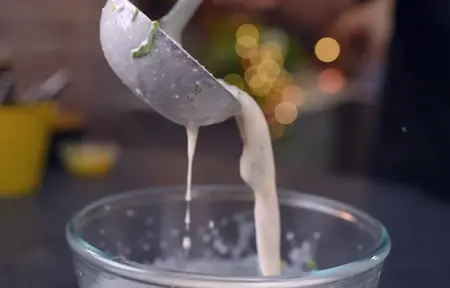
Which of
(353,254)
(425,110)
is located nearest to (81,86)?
(425,110)

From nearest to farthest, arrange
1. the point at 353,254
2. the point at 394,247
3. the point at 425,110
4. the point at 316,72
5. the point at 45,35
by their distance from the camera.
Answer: the point at 353,254, the point at 394,247, the point at 425,110, the point at 45,35, the point at 316,72

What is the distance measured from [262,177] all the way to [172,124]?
59 centimetres

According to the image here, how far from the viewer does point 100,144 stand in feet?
3.50

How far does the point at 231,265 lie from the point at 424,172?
0.34 meters

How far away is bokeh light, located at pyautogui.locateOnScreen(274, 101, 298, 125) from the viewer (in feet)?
3.93

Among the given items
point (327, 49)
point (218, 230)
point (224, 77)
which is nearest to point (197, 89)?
point (218, 230)

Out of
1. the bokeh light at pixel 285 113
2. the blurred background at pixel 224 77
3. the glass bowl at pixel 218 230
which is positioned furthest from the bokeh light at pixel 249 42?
the glass bowl at pixel 218 230

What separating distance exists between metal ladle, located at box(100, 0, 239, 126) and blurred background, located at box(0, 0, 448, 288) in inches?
14.0

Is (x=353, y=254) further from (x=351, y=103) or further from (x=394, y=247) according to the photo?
(x=351, y=103)

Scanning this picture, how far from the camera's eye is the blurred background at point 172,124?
0.89 m

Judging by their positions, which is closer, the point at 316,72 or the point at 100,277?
the point at 100,277

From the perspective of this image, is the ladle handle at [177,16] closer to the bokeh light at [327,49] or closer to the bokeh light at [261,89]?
the bokeh light at [261,89]

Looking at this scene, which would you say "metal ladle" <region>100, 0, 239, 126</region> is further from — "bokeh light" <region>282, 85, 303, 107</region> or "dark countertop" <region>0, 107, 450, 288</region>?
"bokeh light" <region>282, 85, 303, 107</region>

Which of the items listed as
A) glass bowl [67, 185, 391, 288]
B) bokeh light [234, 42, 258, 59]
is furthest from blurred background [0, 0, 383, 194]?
glass bowl [67, 185, 391, 288]
